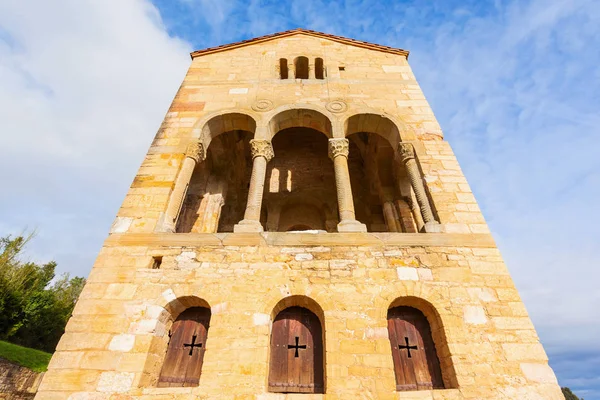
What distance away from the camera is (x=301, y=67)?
9891mm

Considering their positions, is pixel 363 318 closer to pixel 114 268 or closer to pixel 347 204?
pixel 347 204

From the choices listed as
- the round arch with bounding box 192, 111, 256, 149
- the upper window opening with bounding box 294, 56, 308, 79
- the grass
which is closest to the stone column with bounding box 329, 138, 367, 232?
the round arch with bounding box 192, 111, 256, 149

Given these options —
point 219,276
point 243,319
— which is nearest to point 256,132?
point 219,276

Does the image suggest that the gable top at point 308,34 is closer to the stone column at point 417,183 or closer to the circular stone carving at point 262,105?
the circular stone carving at point 262,105

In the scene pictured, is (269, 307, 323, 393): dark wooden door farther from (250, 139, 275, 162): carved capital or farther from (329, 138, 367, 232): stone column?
(250, 139, 275, 162): carved capital

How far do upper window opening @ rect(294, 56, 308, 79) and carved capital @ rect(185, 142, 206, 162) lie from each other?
4.67m

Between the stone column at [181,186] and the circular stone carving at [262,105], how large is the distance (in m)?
1.76

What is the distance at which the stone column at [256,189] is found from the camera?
5.42 metres

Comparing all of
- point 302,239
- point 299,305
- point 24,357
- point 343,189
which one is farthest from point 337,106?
point 24,357

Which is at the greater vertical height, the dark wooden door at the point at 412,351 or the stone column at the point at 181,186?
the stone column at the point at 181,186

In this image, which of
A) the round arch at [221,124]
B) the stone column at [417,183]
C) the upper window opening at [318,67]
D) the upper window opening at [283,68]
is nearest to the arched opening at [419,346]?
the stone column at [417,183]

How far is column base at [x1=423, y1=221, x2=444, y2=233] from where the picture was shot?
5281mm

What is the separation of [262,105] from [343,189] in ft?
10.7

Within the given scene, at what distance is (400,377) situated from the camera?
13.8ft
